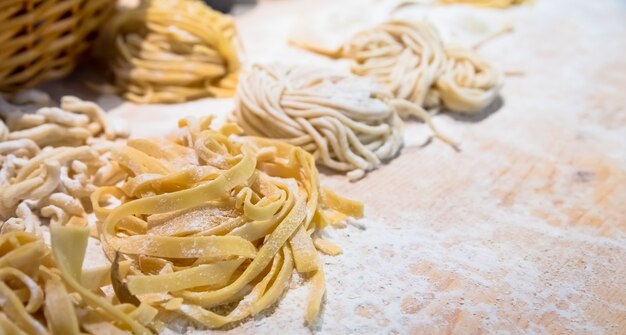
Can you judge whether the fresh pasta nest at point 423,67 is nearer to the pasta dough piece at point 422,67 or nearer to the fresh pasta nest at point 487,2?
the pasta dough piece at point 422,67

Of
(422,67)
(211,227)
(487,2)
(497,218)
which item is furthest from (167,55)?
(487,2)

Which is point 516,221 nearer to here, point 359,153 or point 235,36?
point 359,153

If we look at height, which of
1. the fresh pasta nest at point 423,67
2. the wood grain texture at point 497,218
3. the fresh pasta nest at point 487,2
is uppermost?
the fresh pasta nest at point 423,67

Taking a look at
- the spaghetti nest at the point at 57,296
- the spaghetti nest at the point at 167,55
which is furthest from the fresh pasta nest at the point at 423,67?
the spaghetti nest at the point at 57,296

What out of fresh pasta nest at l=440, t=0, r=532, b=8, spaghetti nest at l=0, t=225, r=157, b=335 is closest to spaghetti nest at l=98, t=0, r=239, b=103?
spaghetti nest at l=0, t=225, r=157, b=335

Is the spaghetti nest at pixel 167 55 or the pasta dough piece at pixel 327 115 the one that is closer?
the pasta dough piece at pixel 327 115

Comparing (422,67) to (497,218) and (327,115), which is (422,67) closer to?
(327,115)
